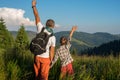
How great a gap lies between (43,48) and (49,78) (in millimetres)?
1188

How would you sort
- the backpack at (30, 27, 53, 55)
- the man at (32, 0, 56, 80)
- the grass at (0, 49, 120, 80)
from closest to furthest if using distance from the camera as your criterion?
the backpack at (30, 27, 53, 55), the man at (32, 0, 56, 80), the grass at (0, 49, 120, 80)

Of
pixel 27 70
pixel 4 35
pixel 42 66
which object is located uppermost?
pixel 42 66

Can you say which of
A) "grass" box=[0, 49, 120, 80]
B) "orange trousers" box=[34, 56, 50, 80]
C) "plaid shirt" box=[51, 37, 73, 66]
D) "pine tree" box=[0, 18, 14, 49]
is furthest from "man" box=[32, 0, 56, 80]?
"pine tree" box=[0, 18, 14, 49]

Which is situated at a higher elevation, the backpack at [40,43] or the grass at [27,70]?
the backpack at [40,43]

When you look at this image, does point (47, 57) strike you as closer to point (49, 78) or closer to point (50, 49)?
point (50, 49)

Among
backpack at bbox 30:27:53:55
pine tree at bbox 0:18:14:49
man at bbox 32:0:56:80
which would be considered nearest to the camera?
backpack at bbox 30:27:53:55

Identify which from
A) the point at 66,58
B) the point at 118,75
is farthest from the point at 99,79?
the point at 66,58

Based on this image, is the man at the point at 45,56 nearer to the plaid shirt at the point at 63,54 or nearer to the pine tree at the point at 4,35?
the plaid shirt at the point at 63,54

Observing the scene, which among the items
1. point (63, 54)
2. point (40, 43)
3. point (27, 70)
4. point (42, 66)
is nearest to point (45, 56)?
point (42, 66)

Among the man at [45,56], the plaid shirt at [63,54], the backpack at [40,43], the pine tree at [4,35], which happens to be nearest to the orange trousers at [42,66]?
the man at [45,56]

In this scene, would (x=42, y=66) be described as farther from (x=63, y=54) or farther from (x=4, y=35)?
(x=4, y=35)

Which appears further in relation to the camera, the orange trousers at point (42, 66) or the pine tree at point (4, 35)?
the pine tree at point (4, 35)

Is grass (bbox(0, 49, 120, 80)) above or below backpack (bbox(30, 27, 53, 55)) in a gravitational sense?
below

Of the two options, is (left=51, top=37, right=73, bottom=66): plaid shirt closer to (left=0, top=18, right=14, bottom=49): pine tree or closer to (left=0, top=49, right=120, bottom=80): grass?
(left=0, top=49, right=120, bottom=80): grass
